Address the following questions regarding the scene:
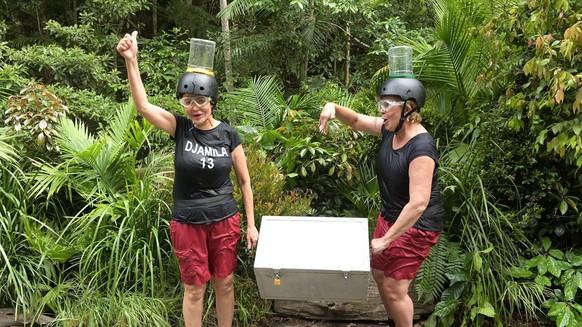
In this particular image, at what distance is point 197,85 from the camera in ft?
9.77

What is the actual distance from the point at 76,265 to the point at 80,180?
701 millimetres

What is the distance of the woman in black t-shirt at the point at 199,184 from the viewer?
3006 mm

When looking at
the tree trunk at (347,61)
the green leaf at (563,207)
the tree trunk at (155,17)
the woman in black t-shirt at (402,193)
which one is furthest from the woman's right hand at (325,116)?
the tree trunk at (155,17)

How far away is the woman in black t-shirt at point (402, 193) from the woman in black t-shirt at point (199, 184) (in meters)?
0.65

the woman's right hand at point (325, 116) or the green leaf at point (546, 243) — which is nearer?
the woman's right hand at point (325, 116)

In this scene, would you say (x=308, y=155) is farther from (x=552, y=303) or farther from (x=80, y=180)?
(x=552, y=303)

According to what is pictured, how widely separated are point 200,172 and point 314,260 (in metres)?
0.81

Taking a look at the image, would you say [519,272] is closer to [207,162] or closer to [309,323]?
[309,323]

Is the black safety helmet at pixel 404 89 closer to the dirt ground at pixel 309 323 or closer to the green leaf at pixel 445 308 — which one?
the green leaf at pixel 445 308

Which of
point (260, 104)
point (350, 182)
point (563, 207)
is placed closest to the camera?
point (563, 207)

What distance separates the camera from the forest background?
378cm

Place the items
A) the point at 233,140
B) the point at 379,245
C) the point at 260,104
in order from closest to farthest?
the point at 379,245 → the point at 233,140 → the point at 260,104

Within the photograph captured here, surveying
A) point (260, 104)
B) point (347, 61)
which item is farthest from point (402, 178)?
point (347, 61)

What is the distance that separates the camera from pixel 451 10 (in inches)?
193
